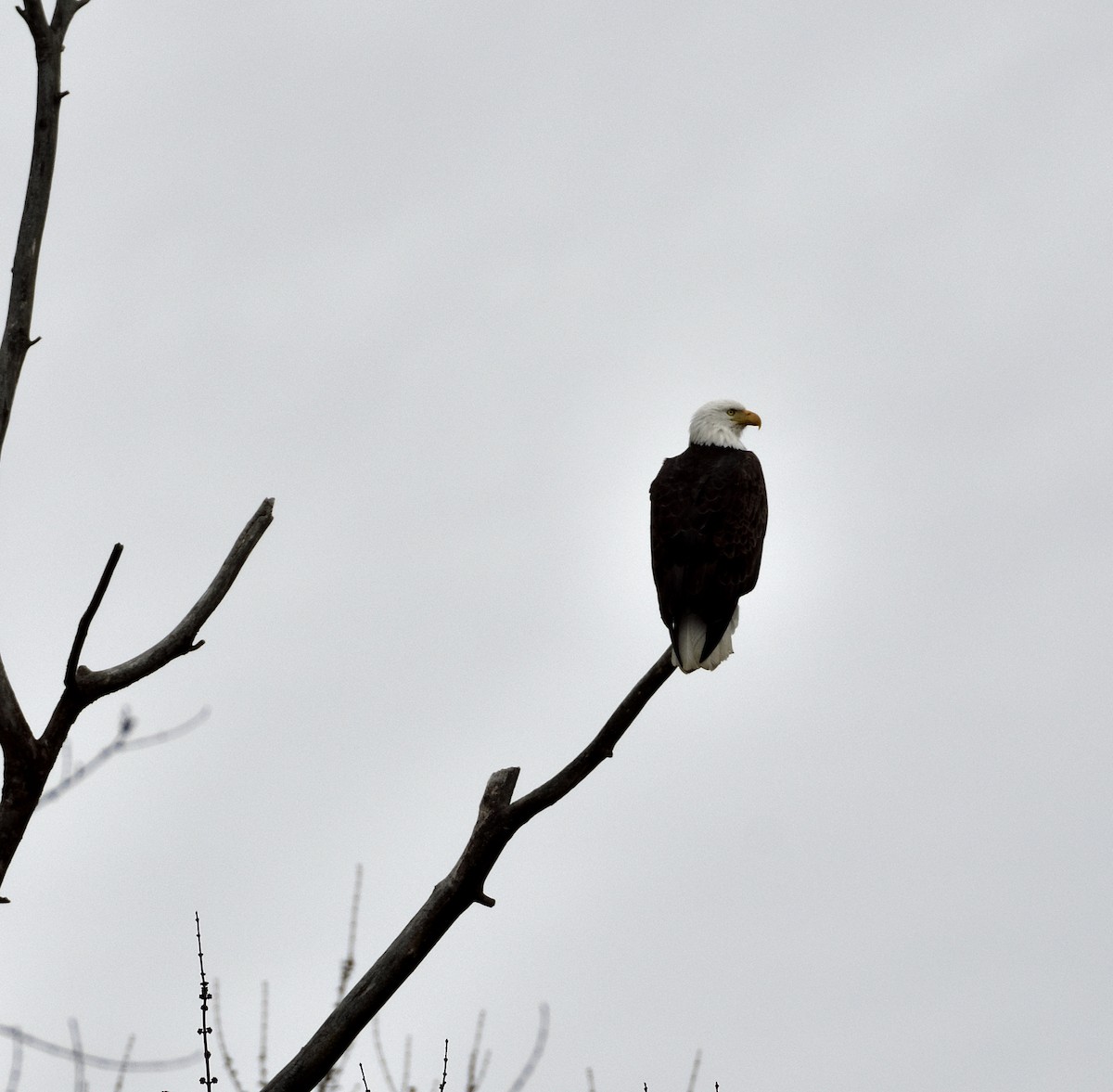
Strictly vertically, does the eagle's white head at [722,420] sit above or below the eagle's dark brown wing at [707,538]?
above

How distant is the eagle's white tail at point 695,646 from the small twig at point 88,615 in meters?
2.07

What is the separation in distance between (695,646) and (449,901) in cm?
177

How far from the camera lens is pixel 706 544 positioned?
5809 millimetres

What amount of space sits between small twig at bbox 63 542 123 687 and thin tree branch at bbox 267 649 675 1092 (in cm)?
115

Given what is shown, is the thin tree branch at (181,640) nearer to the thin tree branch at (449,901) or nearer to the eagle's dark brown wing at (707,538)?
the thin tree branch at (449,901)

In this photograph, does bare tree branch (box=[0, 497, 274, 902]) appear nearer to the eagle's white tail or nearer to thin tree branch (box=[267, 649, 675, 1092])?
thin tree branch (box=[267, 649, 675, 1092])

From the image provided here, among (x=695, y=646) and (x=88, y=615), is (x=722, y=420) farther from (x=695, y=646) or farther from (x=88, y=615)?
(x=88, y=615)

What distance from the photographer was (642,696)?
13.4 feet

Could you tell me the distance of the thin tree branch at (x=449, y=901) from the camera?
12.0ft

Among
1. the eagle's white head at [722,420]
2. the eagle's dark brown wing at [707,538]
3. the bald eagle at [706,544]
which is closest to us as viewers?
the bald eagle at [706,544]

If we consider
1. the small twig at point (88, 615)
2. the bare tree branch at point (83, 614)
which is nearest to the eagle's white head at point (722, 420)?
the bare tree branch at point (83, 614)

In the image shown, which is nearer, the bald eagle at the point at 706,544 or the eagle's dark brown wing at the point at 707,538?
the bald eagle at the point at 706,544

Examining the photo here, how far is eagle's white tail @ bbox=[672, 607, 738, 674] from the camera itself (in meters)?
5.03

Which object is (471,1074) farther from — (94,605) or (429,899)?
(94,605)
